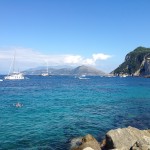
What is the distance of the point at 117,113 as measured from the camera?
59.6 m

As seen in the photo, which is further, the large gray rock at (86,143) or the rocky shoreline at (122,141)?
the large gray rock at (86,143)

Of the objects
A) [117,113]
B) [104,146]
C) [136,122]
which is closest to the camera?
[104,146]

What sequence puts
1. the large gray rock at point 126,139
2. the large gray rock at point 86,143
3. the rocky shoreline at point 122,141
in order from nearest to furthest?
the rocky shoreline at point 122,141 → the large gray rock at point 126,139 → the large gray rock at point 86,143

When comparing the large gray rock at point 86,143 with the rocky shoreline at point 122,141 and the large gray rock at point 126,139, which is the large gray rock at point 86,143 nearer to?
the rocky shoreline at point 122,141

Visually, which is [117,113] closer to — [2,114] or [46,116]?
[46,116]

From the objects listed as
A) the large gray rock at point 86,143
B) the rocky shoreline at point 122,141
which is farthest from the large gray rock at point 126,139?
the large gray rock at point 86,143

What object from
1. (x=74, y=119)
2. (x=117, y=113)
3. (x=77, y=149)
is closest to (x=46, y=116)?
(x=74, y=119)

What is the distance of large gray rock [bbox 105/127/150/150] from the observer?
95.3 feet

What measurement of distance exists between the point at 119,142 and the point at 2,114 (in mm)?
31188

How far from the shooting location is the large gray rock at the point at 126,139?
29.0 metres

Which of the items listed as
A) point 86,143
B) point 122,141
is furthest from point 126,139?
point 86,143

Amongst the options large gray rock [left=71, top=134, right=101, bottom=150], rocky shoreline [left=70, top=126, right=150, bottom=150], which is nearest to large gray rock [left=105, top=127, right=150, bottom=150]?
rocky shoreline [left=70, top=126, right=150, bottom=150]

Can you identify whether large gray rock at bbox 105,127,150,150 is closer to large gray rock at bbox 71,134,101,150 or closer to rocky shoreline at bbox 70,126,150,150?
rocky shoreline at bbox 70,126,150,150

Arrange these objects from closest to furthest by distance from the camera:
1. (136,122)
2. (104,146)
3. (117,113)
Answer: (104,146) → (136,122) → (117,113)
